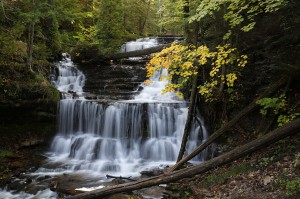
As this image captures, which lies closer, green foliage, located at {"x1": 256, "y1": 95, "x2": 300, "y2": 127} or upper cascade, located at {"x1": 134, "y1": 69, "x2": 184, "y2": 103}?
green foliage, located at {"x1": 256, "y1": 95, "x2": 300, "y2": 127}

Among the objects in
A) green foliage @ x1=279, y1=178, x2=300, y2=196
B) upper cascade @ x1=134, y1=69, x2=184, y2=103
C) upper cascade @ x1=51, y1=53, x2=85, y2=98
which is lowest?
green foliage @ x1=279, y1=178, x2=300, y2=196

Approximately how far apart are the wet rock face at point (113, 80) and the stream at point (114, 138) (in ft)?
4.53

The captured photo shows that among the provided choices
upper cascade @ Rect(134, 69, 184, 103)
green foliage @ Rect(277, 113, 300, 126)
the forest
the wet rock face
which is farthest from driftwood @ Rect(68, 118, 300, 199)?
the wet rock face

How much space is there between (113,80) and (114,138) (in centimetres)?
477

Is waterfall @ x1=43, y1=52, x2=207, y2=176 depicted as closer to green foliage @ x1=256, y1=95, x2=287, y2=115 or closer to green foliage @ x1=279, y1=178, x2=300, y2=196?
green foliage @ x1=256, y1=95, x2=287, y2=115

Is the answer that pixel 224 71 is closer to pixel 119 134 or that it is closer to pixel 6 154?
pixel 119 134

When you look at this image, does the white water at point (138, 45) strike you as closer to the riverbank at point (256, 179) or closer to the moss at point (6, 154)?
the moss at point (6, 154)

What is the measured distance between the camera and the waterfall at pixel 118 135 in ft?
35.6

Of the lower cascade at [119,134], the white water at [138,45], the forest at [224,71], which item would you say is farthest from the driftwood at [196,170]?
the white water at [138,45]

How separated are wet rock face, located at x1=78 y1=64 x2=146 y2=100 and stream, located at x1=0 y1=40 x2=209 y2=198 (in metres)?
1.38

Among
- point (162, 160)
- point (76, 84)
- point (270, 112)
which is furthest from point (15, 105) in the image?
point (270, 112)

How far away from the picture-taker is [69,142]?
12000mm

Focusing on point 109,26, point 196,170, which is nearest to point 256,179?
point 196,170

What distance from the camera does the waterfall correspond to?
10836 millimetres
